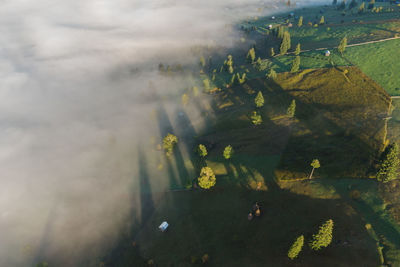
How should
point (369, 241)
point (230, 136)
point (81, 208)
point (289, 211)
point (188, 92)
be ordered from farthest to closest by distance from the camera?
point (188, 92), point (230, 136), point (81, 208), point (289, 211), point (369, 241)

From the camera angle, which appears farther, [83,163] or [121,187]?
[83,163]

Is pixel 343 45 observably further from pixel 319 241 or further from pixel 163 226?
pixel 163 226

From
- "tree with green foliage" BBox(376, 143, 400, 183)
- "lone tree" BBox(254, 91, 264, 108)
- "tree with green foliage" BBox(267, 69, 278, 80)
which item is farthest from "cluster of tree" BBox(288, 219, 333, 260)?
"tree with green foliage" BBox(267, 69, 278, 80)

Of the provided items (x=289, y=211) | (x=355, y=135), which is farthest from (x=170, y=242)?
(x=355, y=135)

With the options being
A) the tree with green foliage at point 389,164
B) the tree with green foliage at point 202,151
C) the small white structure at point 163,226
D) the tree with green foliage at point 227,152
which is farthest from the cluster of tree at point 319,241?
the tree with green foliage at point 202,151

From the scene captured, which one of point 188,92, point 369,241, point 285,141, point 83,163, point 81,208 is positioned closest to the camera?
point 369,241

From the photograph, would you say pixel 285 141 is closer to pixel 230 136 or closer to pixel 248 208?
pixel 230 136

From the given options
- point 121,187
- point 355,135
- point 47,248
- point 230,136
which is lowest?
point 47,248
